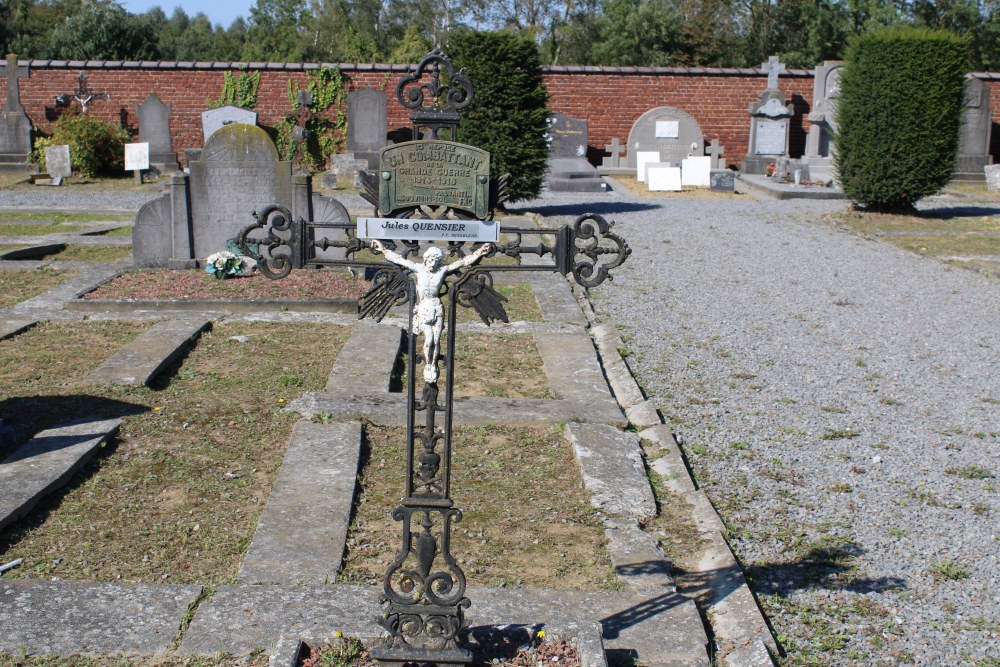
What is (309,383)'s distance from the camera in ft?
23.3

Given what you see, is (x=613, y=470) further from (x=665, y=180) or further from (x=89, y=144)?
(x=89, y=144)

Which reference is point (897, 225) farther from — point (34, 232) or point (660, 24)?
point (660, 24)

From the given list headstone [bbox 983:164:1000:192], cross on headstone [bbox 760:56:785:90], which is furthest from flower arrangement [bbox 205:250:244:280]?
headstone [bbox 983:164:1000:192]

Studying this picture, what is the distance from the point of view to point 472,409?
6.41 m

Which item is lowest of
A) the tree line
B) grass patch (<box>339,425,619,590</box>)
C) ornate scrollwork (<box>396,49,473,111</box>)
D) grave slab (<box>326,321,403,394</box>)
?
grass patch (<box>339,425,619,590</box>)

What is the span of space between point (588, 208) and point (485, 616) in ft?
47.7

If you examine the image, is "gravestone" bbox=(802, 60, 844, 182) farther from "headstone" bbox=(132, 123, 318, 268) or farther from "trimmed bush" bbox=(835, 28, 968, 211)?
"headstone" bbox=(132, 123, 318, 268)

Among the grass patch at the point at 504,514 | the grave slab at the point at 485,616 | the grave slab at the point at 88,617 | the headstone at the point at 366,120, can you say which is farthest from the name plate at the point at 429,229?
the headstone at the point at 366,120

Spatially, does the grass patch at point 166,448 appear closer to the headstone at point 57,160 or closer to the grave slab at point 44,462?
the grave slab at point 44,462

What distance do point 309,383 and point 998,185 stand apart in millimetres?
19594

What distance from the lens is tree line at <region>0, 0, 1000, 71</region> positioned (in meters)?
35.4

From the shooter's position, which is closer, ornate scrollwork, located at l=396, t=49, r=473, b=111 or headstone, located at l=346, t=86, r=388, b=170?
ornate scrollwork, located at l=396, t=49, r=473, b=111

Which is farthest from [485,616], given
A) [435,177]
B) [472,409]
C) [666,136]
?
[666,136]

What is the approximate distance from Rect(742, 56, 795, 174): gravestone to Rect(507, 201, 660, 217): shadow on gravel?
6.54 m
